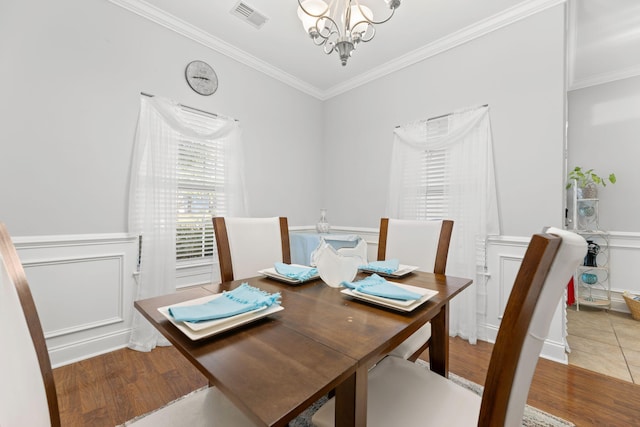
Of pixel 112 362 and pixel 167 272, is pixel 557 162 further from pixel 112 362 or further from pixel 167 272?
pixel 112 362

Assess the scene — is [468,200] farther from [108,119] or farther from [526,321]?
[108,119]

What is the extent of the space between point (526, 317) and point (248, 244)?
1388 millimetres

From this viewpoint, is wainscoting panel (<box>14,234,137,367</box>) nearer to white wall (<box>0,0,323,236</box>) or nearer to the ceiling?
white wall (<box>0,0,323,236</box>)

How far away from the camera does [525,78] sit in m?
2.29

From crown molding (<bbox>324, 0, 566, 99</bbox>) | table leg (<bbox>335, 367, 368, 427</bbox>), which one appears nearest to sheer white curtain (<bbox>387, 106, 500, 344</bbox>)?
crown molding (<bbox>324, 0, 566, 99</bbox>)

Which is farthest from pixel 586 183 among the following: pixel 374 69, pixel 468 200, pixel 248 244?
pixel 248 244

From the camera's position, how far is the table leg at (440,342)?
128 cm

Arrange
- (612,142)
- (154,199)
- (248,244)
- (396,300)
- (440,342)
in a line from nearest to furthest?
(396,300)
(440,342)
(248,244)
(154,199)
(612,142)

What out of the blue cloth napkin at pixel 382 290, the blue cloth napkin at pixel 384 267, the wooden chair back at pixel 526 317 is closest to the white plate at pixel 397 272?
the blue cloth napkin at pixel 384 267

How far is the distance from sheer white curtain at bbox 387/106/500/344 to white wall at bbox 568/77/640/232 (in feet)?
7.34

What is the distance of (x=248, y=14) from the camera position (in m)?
2.40

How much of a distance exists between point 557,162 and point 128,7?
3.67 m

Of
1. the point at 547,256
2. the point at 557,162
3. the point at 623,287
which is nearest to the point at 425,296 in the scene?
the point at 547,256

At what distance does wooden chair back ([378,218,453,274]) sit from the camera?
1.68 metres
